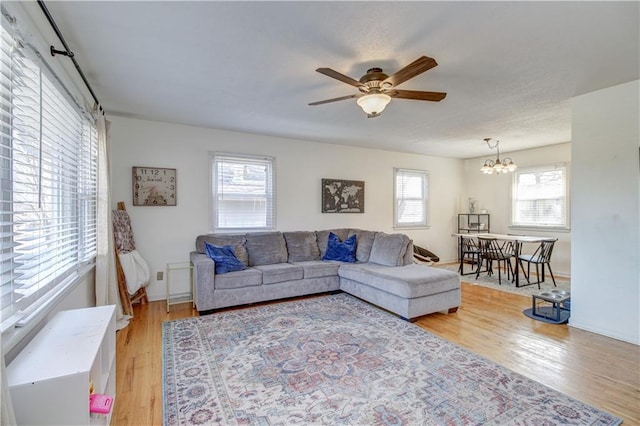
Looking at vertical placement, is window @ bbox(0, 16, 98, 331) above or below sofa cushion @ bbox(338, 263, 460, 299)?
above

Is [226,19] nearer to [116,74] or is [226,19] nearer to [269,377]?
[116,74]

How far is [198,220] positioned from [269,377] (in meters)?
2.89

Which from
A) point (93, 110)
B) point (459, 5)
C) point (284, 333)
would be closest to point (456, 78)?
point (459, 5)

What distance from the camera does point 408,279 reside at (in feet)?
11.4

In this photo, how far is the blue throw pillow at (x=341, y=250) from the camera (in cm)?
477

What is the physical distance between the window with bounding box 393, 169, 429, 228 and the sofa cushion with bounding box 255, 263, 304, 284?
3.05 meters

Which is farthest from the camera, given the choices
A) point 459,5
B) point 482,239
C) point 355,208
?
point 355,208

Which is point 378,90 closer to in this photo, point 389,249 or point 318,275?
point 389,249

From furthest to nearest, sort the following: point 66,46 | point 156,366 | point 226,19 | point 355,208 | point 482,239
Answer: point 355,208 → point 482,239 → point 156,366 → point 66,46 → point 226,19

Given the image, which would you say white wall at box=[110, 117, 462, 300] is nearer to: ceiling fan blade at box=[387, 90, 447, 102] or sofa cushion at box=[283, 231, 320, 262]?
sofa cushion at box=[283, 231, 320, 262]

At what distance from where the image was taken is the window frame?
221 inches

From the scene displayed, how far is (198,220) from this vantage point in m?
4.55

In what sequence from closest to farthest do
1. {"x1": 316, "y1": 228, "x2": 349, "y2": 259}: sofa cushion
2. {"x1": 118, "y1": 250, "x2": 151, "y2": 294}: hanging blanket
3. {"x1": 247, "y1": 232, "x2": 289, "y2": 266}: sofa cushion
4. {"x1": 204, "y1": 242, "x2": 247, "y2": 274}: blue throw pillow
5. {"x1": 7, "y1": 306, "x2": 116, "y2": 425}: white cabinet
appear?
{"x1": 7, "y1": 306, "x2": 116, "y2": 425}: white cabinet → {"x1": 118, "y1": 250, "x2": 151, "y2": 294}: hanging blanket → {"x1": 204, "y1": 242, "x2": 247, "y2": 274}: blue throw pillow → {"x1": 247, "y1": 232, "x2": 289, "y2": 266}: sofa cushion → {"x1": 316, "y1": 228, "x2": 349, "y2": 259}: sofa cushion

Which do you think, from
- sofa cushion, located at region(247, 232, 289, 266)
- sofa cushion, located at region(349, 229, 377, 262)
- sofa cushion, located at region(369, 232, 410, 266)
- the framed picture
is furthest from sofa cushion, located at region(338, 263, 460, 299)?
the framed picture
